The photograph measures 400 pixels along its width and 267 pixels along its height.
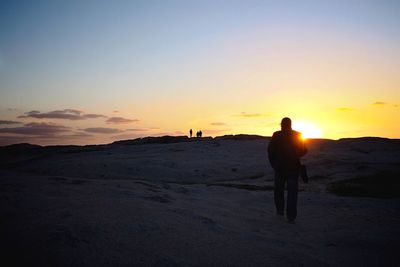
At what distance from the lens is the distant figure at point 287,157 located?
6531mm

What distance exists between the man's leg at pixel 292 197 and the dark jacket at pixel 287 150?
0.18 meters

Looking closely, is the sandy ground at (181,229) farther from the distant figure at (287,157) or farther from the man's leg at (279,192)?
the distant figure at (287,157)

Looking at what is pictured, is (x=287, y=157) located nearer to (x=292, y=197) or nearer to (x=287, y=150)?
→ (x=287, y=150)

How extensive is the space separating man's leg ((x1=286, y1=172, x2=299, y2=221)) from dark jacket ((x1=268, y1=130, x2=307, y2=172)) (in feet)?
0.59

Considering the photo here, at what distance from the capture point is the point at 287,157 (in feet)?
21.5

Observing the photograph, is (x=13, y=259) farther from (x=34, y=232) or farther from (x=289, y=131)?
(x=289, y=131)

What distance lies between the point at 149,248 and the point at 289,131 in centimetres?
406

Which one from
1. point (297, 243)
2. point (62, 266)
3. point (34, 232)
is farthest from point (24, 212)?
point (297, 243)

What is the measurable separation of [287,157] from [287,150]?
0.48ft

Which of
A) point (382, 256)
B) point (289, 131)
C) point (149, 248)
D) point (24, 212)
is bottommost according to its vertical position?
point (382, 256)

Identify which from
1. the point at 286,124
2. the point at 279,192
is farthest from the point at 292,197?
the point at 286,124

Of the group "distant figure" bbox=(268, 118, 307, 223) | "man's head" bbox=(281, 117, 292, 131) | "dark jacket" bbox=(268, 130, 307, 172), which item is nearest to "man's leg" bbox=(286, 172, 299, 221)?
"distant figure" bbox=(268, 118, 307, 223)

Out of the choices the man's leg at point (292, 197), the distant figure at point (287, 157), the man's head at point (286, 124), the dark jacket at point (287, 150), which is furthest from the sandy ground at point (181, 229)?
the man's head at point (286, 124)

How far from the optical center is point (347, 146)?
21.9 metres
